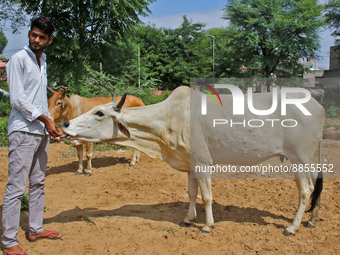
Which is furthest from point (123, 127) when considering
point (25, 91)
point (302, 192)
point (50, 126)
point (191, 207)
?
point (302, 192)

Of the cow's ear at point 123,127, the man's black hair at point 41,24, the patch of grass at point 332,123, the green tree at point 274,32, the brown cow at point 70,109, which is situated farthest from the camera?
the green tree at point 274,32

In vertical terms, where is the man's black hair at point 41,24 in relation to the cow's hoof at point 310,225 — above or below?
above

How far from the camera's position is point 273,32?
19344 millimetres

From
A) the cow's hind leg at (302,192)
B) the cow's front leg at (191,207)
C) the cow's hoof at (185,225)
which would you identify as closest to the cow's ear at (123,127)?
the cow's front leg at (191,207)

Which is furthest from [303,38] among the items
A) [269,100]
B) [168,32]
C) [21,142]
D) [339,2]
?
[21,142]

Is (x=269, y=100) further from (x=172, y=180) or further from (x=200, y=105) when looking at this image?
(x=172, y=180)

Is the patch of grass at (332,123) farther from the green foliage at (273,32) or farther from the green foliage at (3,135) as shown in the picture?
the green foliage at (3,135)

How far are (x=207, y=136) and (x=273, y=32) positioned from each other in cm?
1728

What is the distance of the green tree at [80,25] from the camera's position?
13609 mm

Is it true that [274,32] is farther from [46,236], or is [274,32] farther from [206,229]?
[46,236]

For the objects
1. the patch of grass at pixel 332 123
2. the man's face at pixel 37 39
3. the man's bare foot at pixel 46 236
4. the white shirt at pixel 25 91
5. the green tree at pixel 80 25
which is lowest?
the man's bare foot at pixel 46 236

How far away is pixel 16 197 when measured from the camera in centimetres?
335

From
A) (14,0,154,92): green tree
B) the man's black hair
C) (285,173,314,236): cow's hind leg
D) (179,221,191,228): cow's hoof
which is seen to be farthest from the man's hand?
(14,0,154,92): green tree

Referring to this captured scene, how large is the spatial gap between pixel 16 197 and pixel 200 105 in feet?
7.84
